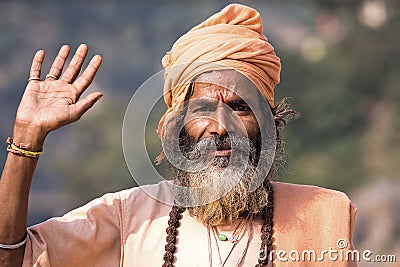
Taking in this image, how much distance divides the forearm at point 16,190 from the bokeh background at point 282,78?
8.88 metres

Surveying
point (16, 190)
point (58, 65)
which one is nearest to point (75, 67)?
point (58, 65)

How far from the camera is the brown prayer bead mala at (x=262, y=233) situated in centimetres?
379

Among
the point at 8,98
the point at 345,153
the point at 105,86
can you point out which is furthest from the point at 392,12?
the point at 8,98

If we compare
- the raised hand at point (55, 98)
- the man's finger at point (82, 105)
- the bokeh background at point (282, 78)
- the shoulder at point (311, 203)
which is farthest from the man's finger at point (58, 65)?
the bokeh background at point (282, 78)

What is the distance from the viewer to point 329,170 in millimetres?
13633

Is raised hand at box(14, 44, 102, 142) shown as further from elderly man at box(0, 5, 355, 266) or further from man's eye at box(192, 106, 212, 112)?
man's eye at box(192, 106, 212, 112)

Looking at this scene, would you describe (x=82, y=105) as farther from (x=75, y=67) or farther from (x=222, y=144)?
(x=222, y=144)

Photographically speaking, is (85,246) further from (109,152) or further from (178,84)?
(109,152)

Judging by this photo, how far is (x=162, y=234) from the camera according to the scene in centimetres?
385

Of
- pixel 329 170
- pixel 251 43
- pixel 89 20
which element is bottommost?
pixel 329 170

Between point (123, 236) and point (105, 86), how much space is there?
11.1m

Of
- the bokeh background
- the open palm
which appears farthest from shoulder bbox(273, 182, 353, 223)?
the bokeh background

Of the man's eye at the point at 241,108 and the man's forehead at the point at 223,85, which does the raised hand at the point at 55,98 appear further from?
the man's eye at the point at 241,108

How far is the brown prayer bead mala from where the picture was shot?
12.4 feet
